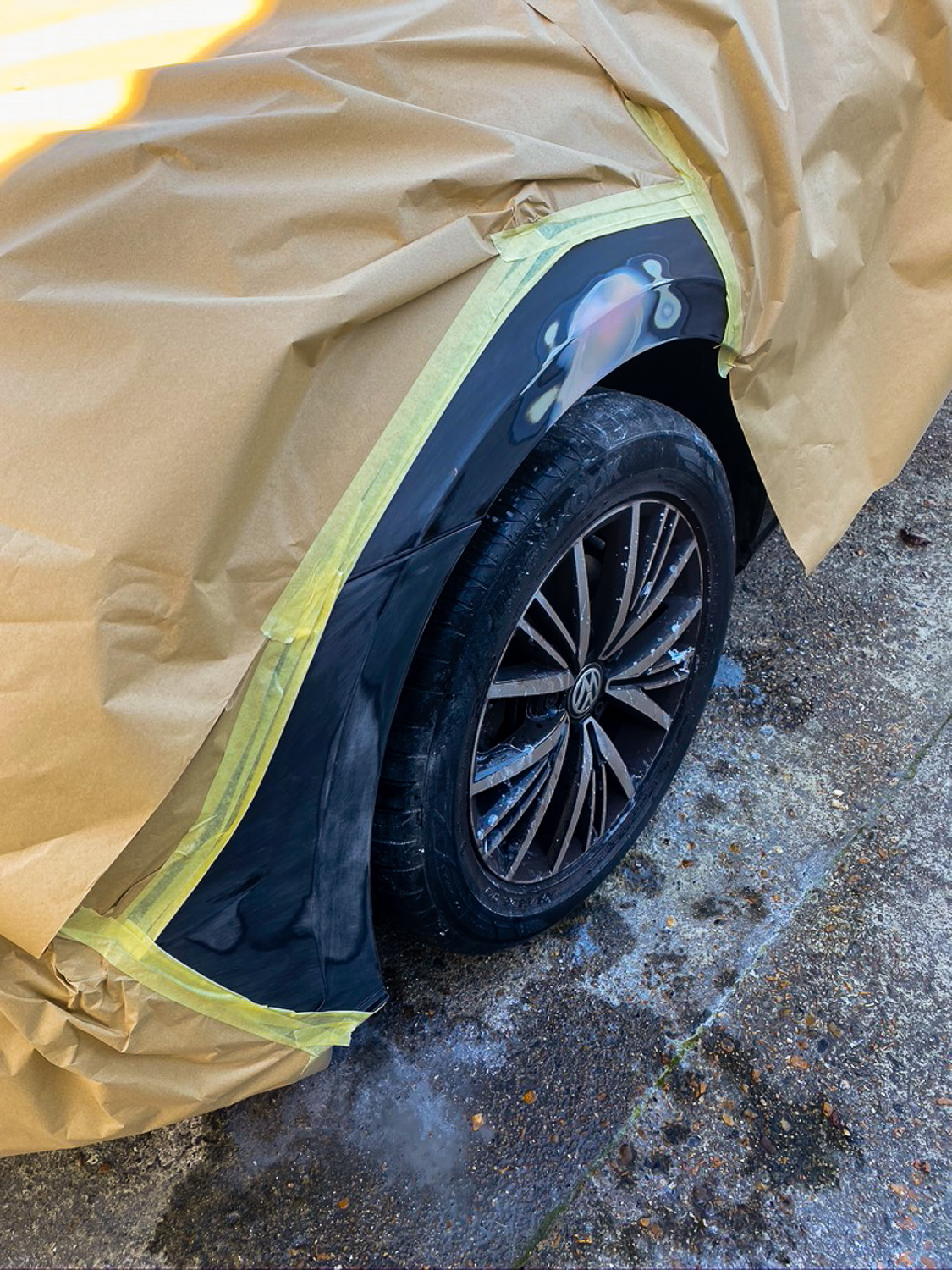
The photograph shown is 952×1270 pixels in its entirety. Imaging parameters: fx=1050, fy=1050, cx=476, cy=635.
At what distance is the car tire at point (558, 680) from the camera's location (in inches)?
57.9

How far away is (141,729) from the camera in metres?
1.07

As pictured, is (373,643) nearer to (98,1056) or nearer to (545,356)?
(545,356)

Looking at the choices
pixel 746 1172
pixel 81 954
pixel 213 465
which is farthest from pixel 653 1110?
pixel 213 465

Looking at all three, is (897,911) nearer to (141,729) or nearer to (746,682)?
(746,682)

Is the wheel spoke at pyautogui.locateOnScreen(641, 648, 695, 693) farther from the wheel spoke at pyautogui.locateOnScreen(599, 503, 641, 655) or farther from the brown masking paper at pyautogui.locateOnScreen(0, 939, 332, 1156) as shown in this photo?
the brown masking paper at pyautogui.locateOnScreen(0, 939, 332, 1156)

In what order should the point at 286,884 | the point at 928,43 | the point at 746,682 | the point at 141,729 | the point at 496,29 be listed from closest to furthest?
the point at 141,729 < the point at 286,884 < the point at 496,29 < the point at 928,43 < the point at 746,682

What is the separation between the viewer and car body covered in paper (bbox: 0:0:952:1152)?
108 centimetres

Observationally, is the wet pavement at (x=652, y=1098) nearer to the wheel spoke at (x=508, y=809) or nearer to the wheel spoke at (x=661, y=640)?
the wheel spoke at (x=508, y=809)

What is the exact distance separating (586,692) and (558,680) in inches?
5.2

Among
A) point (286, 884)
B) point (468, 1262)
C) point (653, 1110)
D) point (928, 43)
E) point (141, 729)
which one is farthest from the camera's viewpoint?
point (928, 43)

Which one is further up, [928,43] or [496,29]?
[496,29]

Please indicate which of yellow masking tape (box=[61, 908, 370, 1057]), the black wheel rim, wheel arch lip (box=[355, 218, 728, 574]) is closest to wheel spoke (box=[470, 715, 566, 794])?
the black wheel rim

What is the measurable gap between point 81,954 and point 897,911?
1574mm

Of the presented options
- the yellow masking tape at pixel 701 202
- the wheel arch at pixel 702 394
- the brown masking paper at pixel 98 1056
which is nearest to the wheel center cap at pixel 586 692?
the wheel arch at pixel 702 394
